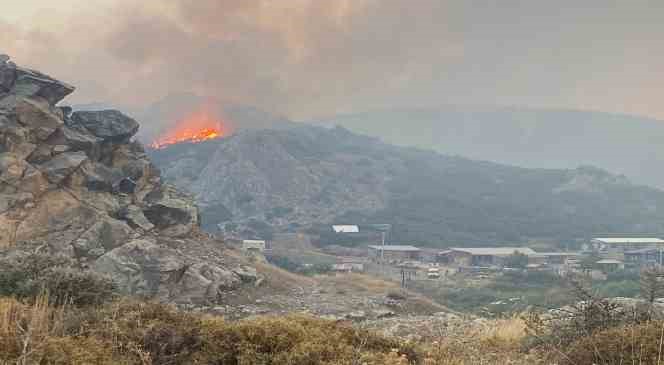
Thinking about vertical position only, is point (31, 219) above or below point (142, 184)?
below

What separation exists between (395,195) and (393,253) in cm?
5170

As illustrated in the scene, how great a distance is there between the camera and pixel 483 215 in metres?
115

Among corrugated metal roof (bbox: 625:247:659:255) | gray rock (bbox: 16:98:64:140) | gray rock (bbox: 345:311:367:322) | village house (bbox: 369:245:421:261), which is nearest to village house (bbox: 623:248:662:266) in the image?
corrugated metal roof (bbox: 625:247:659:255)

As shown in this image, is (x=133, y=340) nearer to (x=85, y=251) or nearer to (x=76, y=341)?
(x=76, y=341)

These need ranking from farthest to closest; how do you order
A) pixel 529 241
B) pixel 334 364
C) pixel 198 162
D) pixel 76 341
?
pixel 198 162
pixel 529 241
pixel 76 341
pixel 334 364

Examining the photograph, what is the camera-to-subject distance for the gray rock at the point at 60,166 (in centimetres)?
2278

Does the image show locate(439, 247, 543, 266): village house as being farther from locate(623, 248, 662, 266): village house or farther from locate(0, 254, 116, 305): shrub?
locate(0, 254, 116, 305): shrub

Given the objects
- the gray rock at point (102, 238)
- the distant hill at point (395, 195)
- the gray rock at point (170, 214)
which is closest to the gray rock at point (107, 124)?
the gray rock at point (170, 214)

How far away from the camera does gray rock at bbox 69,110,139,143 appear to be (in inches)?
1080

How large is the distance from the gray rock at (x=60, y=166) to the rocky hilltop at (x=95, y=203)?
0.13 ft

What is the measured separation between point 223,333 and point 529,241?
9755cm

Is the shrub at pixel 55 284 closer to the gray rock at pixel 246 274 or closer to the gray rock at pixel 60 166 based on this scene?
the gray rock at pixel 246 274

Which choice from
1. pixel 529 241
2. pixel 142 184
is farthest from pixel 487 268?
pixel 142 184

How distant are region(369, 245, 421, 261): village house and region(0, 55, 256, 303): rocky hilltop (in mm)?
53884
